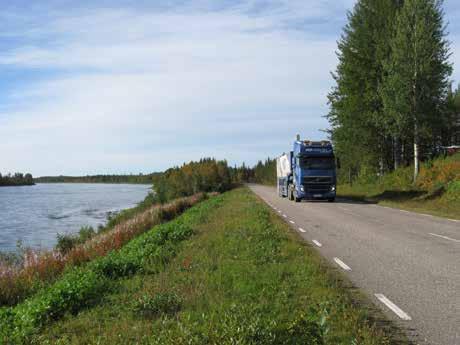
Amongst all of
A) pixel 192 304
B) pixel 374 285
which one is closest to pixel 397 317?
pixel 374 285

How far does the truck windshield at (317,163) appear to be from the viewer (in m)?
30.7

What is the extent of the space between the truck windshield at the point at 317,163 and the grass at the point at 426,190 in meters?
3.91

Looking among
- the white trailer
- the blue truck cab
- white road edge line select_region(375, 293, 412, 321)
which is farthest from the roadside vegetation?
the blue truck cab

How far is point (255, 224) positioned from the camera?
1537 cm

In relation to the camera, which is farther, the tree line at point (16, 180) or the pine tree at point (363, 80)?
the tree line at point (16, 180)

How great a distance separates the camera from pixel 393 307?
21.1 ft

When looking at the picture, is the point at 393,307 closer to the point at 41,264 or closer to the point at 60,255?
the point at 41,264

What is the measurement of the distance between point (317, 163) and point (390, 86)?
7566mm

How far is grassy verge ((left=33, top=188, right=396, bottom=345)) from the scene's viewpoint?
503 centimetres

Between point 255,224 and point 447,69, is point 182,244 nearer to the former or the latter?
point 255,224

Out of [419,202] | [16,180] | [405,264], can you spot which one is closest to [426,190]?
[419,202]

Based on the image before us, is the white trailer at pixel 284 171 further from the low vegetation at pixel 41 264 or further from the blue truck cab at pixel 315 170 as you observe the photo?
the low vegetation at pixel 41 264

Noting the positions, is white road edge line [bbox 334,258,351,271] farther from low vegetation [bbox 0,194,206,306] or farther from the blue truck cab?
the blue truck cab

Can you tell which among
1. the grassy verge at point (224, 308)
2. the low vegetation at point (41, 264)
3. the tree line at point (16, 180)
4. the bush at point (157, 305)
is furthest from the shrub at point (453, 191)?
the tree line at point (16, 180)
